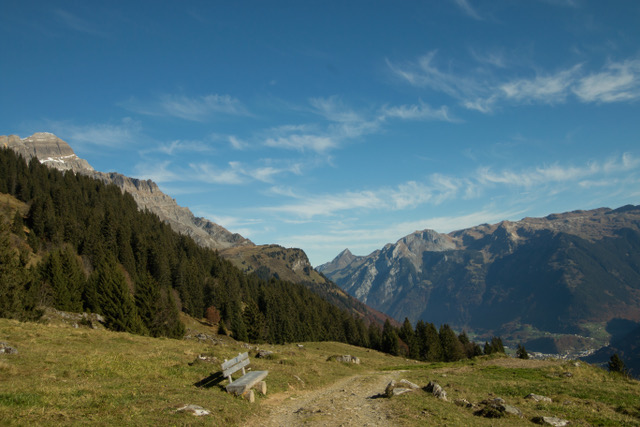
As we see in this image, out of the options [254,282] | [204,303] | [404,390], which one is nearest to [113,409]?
[404,390]

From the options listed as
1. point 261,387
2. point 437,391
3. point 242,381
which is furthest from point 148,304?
point 437,391

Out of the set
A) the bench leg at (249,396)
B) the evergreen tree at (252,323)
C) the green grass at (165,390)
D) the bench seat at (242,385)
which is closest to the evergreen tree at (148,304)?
the green grass at (165,390)

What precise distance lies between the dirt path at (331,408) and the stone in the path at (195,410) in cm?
292

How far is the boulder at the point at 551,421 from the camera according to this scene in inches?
656

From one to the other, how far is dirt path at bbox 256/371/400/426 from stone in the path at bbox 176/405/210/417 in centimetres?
292

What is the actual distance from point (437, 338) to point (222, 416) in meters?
117

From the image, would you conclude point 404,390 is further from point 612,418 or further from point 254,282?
point 254,282

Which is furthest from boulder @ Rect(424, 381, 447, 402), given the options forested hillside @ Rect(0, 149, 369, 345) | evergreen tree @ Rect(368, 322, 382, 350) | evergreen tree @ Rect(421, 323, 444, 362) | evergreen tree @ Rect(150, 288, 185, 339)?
evergreen tree @ Rect(368, 322, 382, 350)

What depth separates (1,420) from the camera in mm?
12094

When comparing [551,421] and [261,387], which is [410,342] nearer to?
[261,387]

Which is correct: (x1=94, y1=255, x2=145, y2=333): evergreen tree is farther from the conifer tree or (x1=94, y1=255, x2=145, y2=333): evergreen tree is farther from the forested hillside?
the conifer tree

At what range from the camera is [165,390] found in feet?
63.0

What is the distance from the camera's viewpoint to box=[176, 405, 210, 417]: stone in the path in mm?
15180

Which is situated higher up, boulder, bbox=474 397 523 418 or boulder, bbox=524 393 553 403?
boulder, bbox=474 397 523 418
